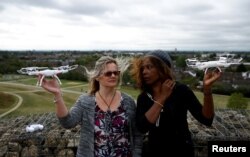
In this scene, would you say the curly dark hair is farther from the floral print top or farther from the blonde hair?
the floral print top

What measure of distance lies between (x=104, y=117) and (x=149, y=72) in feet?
1.80

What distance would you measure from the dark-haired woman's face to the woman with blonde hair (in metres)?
0.24

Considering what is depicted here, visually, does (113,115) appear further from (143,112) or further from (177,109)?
(177,109)

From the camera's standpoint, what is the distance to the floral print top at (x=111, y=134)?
3283 mm

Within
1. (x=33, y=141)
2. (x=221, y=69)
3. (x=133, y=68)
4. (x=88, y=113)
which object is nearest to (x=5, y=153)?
(x=33, y=141)

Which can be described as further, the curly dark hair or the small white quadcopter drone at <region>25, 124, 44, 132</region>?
the small white quadcopter drone at <region>25, 124, 44, 132</region>

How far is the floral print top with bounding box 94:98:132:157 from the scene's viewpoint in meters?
3.28

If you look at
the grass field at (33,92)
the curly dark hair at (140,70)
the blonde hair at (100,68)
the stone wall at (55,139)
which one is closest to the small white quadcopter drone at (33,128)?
the stone wall at (55,139)

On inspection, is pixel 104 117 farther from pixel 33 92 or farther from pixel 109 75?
pixel 33 92

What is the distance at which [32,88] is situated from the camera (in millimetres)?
31219

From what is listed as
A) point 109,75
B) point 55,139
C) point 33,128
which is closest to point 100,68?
point 109,75

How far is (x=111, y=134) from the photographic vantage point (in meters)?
3.27

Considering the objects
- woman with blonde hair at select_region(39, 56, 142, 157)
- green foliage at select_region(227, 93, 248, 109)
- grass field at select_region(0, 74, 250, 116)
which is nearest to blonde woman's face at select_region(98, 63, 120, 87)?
woman with blonde hair at select_region(39, 56, 142, 157)

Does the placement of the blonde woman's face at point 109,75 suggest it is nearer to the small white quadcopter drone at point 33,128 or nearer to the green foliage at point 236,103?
the small white quadcopter drone at point 33,128
